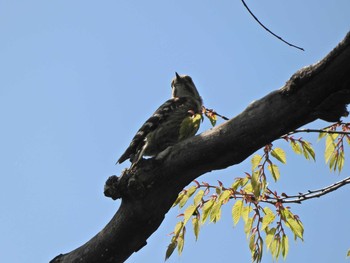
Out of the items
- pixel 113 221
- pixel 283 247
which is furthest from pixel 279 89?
pixel 283 247

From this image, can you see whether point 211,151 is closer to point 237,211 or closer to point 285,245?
point 237,211

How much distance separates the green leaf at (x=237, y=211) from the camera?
12.8 feet

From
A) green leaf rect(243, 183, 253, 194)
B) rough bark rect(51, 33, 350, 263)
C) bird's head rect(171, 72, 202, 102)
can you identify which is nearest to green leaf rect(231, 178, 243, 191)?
green leaf rect(243, 183, 253, 194)

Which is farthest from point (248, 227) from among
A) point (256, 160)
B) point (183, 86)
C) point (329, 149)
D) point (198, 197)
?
point (183, 86)

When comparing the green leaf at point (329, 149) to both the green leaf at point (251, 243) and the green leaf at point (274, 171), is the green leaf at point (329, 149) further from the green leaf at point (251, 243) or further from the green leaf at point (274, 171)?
the green leaf at point (251, 243)

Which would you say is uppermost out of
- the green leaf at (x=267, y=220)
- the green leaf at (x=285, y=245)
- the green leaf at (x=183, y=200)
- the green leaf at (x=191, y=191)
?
the green leaf at (x=191, y=191)

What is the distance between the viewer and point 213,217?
386 centimetres

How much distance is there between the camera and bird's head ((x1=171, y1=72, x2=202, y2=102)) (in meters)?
7.01

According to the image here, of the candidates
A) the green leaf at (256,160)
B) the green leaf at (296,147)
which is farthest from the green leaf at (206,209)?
the green leaf at (296,147)

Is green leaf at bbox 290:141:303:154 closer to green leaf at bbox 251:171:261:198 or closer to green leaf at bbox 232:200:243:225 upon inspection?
green leaf at bbox 232:200:243:225

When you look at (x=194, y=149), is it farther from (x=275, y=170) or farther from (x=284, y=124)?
(x=275, y=170)

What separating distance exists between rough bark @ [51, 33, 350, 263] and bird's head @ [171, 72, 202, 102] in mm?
3844

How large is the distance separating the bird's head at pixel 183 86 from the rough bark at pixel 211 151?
12.6 feet

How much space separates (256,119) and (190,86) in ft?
14.4
